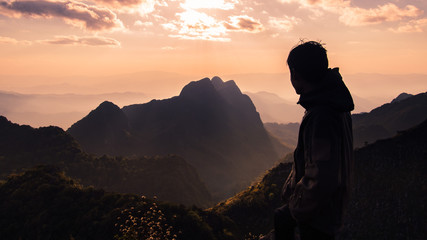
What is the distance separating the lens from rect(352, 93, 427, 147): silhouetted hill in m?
90.6

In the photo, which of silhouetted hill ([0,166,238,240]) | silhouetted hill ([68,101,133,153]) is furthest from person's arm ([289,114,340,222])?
silhouetted hill ([68,101,133,153])

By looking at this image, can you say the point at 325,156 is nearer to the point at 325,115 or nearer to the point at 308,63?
the point at 325,115

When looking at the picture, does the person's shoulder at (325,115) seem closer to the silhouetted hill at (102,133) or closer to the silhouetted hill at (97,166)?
the silhouetted hill at (97,166)

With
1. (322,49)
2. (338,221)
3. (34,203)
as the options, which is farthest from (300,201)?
(34,203)

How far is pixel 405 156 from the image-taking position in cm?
2888

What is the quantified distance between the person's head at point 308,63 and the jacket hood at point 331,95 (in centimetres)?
11

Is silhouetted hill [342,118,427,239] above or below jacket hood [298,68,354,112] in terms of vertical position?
below

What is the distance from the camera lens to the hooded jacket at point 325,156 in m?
2.65

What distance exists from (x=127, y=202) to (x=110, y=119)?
481 ft

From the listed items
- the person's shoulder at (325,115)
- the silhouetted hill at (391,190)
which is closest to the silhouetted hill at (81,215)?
the silhouetted hill at (391,190)

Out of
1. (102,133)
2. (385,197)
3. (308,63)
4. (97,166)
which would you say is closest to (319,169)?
(308,63)

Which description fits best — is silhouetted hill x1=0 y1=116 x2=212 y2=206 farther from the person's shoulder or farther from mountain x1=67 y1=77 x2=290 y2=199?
the person's shoulder

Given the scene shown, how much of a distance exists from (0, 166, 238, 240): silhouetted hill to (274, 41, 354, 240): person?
1997 centimetres

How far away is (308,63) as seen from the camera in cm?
312
